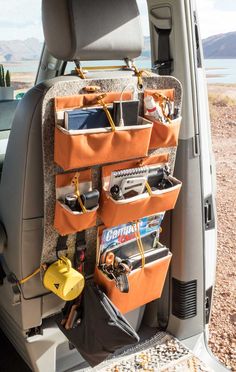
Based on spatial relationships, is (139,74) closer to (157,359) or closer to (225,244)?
(157,359)

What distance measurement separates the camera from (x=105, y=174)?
1.50 meters

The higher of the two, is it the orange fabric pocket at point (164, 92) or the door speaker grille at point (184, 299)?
the orange fabric pocket at point (164, 92)

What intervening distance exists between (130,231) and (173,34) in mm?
799

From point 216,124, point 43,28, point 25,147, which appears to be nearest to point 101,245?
point 25,147

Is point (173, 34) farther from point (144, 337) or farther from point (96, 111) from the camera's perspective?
point (144, 337)

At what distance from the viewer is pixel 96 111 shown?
1.37m

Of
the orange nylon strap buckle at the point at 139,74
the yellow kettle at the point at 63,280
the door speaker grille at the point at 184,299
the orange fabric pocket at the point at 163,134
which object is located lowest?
the door speaker grille at the point at 184,299

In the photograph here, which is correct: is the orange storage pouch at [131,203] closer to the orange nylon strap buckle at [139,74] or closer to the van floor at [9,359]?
the orange nylon strap buckle at [139,74]

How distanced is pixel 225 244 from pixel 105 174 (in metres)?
3.23

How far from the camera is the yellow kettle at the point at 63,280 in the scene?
4.80 feet

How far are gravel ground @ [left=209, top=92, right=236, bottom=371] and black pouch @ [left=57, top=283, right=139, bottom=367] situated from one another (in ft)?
3.57

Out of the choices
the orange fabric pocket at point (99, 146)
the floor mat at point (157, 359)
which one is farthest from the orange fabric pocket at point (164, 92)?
the floor mat at point (157, 359)

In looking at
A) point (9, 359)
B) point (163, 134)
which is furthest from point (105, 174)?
point (9, 359)

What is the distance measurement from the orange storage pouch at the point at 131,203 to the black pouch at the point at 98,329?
0.28m
